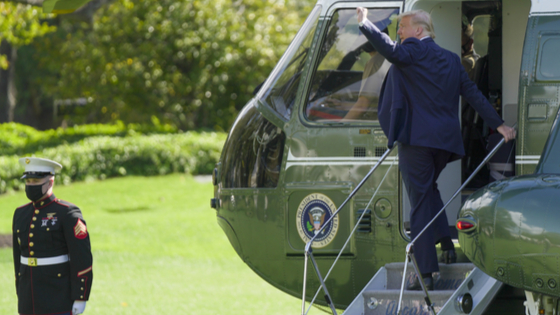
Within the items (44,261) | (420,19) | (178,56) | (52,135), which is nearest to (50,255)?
(44,261)

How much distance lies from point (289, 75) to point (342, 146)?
80cm

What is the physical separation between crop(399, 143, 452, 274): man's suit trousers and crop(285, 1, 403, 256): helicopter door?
0.55 meters

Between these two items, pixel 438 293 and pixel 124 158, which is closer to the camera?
pixel 438 293

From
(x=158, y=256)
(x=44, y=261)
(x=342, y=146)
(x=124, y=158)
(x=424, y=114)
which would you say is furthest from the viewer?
(x=124, y=158)

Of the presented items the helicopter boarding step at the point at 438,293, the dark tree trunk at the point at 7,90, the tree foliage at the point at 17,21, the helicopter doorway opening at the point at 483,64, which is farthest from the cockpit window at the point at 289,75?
the dark tree trunk at the point at 7,90

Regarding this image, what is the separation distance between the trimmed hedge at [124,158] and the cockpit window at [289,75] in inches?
464

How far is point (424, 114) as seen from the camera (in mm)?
4051

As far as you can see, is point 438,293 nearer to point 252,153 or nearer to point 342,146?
point 342,146

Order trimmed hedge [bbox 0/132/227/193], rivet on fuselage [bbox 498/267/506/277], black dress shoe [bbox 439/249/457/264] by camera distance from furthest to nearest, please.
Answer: trimmed hedge [bbox 0/132/227/193] < black dress shoe [bbox 439/249/457/264] < rivet on fuselage [bbox 498/267/506/277]

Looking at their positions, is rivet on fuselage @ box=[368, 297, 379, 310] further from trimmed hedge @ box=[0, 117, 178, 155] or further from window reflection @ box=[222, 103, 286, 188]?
trimmed hedge @ box=[0, 117, 178, 155]

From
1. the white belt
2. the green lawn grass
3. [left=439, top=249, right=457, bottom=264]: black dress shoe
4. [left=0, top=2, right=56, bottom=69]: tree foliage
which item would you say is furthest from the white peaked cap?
[left=0, top=2, right=56, bottom=69]: tree foliage

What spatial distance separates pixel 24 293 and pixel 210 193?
1170cm

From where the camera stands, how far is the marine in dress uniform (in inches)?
177

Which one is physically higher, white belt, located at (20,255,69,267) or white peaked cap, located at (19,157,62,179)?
white peaked cap, located at (19,157,62,179)
